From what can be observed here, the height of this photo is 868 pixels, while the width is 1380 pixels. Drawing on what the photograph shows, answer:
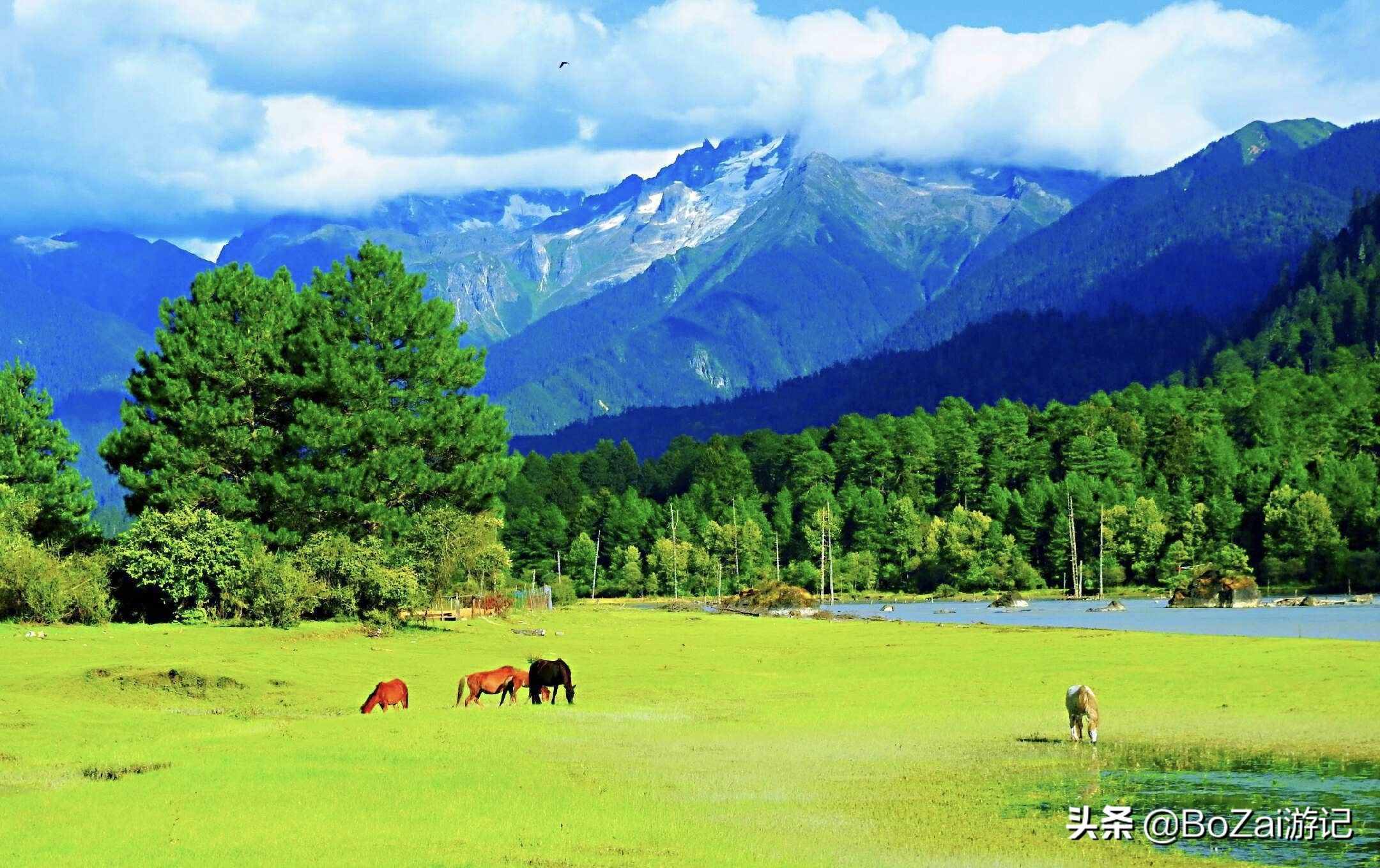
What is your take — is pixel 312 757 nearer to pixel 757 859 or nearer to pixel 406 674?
pixel 757 859

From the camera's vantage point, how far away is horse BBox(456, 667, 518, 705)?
4081 centimetres

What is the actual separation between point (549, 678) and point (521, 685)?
102cm

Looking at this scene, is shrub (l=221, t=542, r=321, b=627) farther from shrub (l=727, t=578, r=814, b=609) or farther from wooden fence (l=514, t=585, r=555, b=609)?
shrub (l=727, t=578, r=814, b=609)

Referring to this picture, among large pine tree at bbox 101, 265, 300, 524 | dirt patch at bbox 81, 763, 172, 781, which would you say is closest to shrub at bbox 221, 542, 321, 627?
large pine tree at bbox 101, 265, 300, 524

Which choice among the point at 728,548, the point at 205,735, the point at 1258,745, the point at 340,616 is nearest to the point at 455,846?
the point at 205,735

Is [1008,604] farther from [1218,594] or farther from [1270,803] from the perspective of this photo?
[1270,803]

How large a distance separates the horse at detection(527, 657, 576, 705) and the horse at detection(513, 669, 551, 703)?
269mm

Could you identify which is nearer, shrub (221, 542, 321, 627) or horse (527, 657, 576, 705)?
horse (527, 657, 576, 705)

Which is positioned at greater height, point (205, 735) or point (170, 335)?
point (170, 335)

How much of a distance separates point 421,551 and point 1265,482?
11730 cm

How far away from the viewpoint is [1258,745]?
98.8ft

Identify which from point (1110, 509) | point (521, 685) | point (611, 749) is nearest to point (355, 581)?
point (521, 685)

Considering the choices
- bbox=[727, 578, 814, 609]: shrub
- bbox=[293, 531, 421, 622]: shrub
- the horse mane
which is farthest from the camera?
bbox=[727, 578, 814, 609]: shrub

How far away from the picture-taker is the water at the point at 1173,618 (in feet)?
267
